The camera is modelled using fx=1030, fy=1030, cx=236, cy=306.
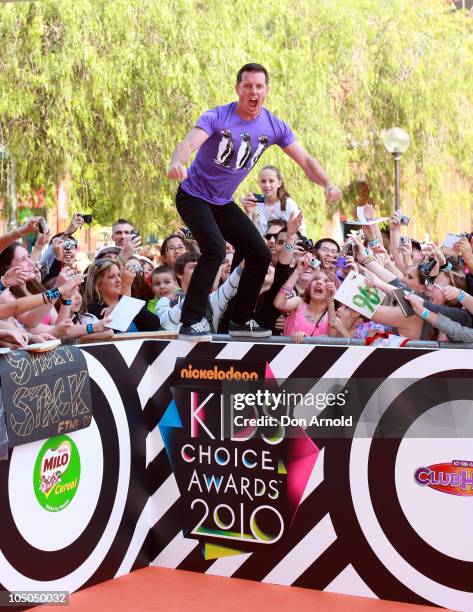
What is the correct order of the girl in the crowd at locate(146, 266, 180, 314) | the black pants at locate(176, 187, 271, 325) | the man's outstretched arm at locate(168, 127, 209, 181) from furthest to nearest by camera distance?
the girl in the crowd at locate(146, 266, 180, 314)
the black pants at locate(176, 187, 271, 325)
the man's outstretched arm at locate(168, 127, 209, 181)

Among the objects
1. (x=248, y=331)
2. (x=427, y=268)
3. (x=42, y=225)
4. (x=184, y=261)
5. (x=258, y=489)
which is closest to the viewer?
(x=258, y=489)

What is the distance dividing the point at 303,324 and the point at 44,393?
216 centimetres

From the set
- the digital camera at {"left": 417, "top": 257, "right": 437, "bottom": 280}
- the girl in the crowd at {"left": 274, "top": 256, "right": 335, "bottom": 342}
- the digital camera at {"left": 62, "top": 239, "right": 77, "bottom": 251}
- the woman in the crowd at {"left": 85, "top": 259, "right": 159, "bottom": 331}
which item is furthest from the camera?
the digital camera at {"left": 62, "top": 239, "right": 77, "bottom": 251}

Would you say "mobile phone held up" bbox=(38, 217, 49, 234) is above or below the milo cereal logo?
above

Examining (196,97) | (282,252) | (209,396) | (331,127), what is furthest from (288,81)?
(209,396)

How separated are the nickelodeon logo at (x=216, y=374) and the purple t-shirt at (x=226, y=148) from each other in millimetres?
1001

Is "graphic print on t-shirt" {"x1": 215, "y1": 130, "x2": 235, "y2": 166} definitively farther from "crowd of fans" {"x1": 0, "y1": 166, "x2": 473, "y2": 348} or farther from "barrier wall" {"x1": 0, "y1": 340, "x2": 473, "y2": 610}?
"barrier wall" {"x1": 0, "y1": 340, "x2": 473, "y2": 610}

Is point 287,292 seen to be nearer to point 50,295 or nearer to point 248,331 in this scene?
point 248,331

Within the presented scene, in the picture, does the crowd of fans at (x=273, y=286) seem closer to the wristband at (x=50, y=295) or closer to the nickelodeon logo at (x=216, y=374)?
the wristband at (x=50, y=295)

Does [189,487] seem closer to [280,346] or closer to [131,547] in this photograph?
[131,547]

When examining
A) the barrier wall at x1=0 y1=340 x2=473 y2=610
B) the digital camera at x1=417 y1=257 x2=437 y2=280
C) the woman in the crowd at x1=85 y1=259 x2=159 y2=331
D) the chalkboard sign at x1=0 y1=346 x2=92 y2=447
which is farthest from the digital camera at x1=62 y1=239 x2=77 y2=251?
the digital camera at x1=417 y1=257 x2=437 y2=280

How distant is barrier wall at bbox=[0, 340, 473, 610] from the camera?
5133mm

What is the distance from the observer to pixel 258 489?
5688mm

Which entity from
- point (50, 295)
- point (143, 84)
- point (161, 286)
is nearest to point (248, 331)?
point (50, 295)
